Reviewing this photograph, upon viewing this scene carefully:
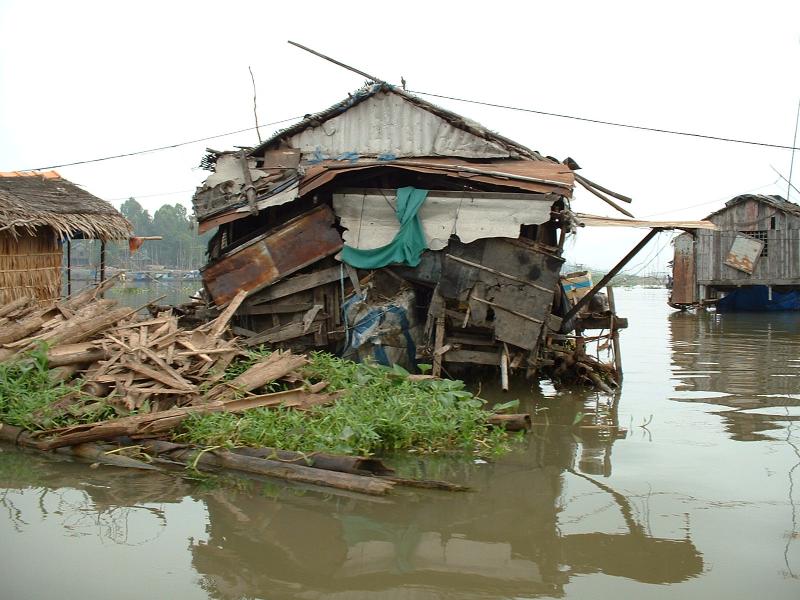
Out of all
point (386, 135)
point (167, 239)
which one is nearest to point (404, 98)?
point (386, 135)

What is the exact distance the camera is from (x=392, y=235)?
1141 cm

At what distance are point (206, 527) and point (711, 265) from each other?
99.4 feet

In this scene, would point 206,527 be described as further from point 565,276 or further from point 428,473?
point 565,276

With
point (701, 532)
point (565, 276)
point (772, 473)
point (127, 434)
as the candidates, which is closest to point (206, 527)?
point (127, 434)

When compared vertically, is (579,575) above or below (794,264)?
below

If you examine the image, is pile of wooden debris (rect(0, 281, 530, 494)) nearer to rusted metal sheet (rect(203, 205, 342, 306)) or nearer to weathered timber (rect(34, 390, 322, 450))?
weathered timber (rect(34, 390, 322, 450))

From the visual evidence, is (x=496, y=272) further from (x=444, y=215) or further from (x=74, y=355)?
(x=74, y=355)

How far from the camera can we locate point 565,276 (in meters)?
14.9

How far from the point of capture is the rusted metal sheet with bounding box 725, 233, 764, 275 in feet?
100

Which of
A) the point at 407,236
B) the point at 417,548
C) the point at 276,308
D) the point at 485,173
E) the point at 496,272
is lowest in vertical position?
the point at 417,548

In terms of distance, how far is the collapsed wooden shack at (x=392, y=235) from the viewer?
10812 mm

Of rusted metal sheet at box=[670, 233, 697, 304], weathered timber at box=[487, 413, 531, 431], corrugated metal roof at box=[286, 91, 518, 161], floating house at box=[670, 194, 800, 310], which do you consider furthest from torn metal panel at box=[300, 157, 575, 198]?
rusted metal sheet at box=[670, 233, 697, 304]

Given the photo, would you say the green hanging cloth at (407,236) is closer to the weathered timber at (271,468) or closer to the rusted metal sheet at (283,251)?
the rusted metal sheet at (283,251)

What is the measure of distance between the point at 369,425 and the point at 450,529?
193 cm
